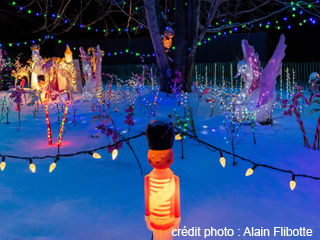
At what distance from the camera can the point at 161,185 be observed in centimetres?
179

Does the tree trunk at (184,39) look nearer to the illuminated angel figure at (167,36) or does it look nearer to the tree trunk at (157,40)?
the tree trunk at (157,40)

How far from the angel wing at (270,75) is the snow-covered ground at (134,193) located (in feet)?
4.96

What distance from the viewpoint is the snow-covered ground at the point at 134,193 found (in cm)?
250

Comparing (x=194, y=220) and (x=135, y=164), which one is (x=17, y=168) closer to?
(x=135, y=164)

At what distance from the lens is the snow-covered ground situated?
2.50 meters

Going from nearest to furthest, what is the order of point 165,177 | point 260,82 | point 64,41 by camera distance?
1. point 165,177
2. point 260,82
3. point 64,41

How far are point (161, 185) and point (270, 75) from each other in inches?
211

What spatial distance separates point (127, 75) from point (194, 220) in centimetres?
1830

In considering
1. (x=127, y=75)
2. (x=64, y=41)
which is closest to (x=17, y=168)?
(x=127, y=75)

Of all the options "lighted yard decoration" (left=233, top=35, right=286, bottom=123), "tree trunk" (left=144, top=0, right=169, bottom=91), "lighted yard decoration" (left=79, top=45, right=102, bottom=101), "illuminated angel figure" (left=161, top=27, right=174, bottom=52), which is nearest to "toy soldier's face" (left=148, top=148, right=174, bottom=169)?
"lighted yard decoration" (left=233, top=35, right=286, bottom=123)

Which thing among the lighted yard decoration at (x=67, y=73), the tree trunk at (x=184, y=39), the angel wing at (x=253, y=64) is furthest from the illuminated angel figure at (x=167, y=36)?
the lighted yard decoration at (x=67, y=73)

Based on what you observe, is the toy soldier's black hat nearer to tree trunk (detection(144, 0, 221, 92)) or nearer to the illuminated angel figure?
tree trunk (detection(144, 0, 221, 92))

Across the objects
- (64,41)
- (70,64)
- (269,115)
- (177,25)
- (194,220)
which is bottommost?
(194,220)

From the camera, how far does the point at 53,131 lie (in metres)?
6.02
